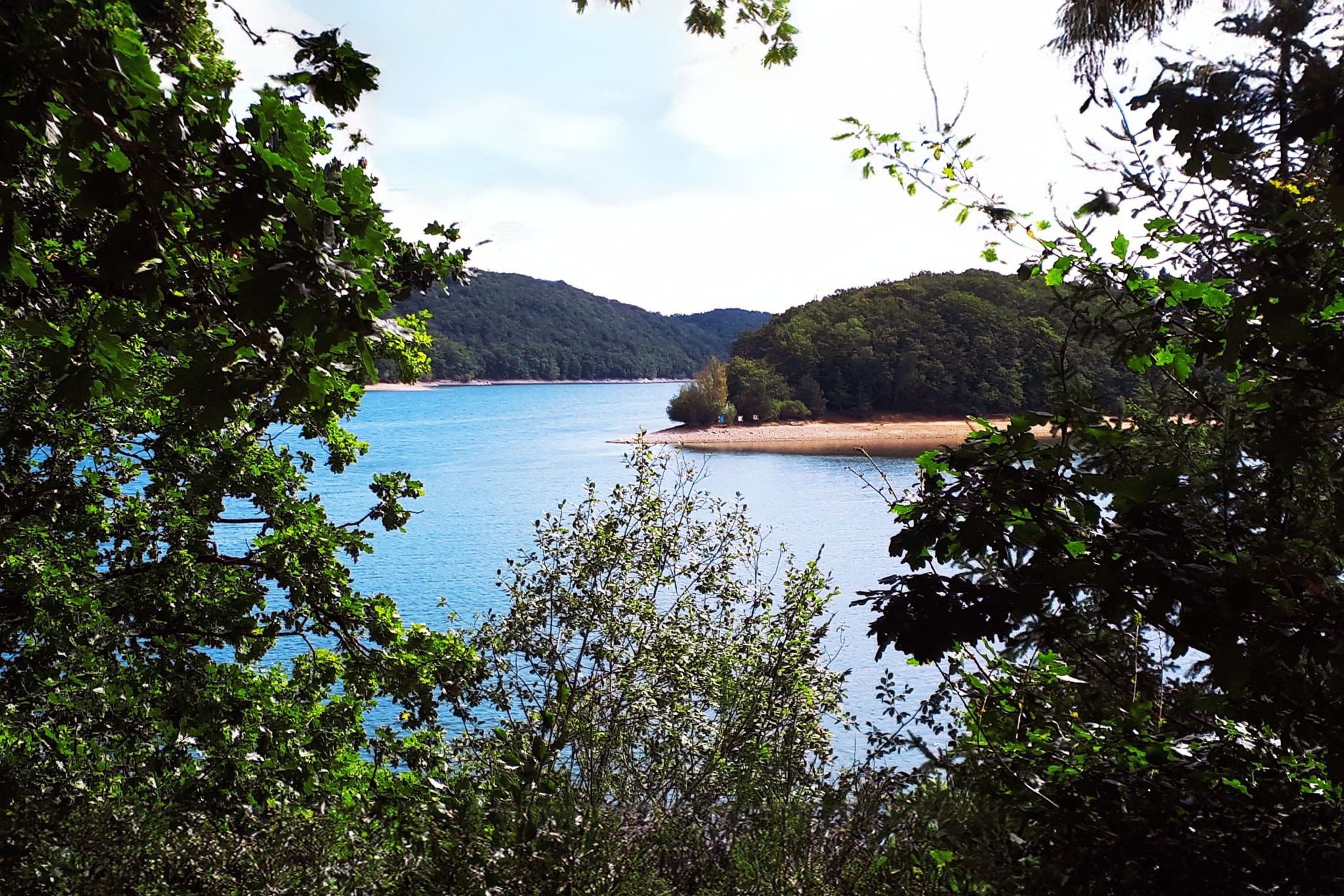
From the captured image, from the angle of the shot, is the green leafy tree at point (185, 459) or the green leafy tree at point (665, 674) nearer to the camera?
the green leafy tree at point (185, 459)

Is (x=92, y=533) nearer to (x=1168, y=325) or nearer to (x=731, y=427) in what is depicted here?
(x=1168, y=325)

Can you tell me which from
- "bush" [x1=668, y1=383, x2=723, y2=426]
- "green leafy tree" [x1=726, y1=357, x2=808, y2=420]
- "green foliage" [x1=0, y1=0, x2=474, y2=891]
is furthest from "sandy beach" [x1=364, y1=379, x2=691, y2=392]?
"green foliage" [x1=0, y1=0, x2=474, y2=891]

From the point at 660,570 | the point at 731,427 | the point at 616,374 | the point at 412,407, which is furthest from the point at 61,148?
the point at 616,374

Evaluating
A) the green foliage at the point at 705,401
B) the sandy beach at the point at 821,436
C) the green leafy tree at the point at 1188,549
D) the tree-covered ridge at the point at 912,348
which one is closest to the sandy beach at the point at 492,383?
the green foliage at the point at 705,401

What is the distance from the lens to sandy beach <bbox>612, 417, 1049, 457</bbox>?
41.0 metres

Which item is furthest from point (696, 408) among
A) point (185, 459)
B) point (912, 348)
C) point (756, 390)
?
point (185, 459)

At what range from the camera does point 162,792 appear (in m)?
4.09

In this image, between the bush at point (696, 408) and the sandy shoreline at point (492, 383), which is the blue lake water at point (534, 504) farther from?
the sandy shoreline at point (492, 383)

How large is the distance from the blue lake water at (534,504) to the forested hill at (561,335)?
44.4 metres

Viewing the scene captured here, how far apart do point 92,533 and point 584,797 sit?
106 inches

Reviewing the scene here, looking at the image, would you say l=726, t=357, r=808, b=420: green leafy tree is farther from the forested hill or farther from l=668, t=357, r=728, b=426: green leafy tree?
the forested hill

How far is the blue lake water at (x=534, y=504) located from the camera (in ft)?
40.7

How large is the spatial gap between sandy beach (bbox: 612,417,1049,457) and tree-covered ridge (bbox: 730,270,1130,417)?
1.41 m

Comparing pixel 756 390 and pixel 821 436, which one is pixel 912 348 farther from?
pixel 756 390
